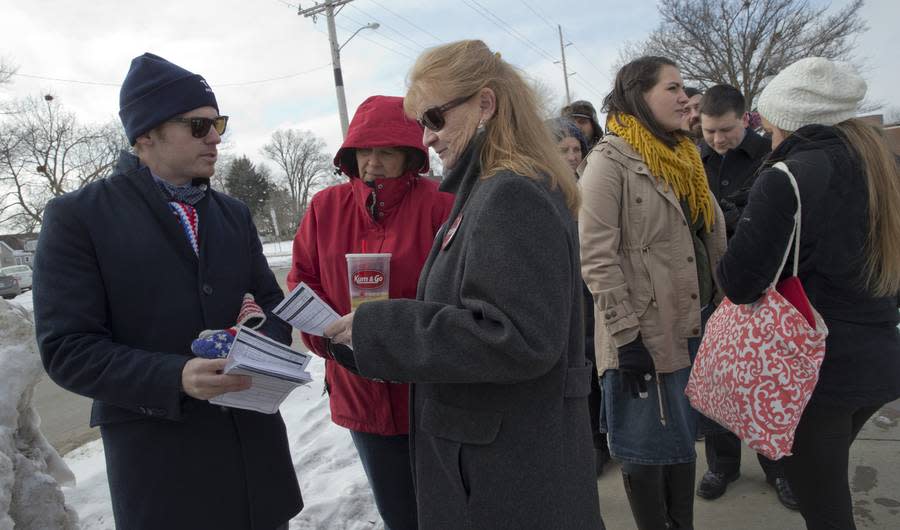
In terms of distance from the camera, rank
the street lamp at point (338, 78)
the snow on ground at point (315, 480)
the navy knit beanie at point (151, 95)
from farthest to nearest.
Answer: the street lamp at point (338, 78) < the snow on ground at point (315, 480) < the navy knit beanie at point (151, 95)

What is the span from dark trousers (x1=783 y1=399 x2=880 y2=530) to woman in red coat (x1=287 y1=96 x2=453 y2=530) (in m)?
1.44

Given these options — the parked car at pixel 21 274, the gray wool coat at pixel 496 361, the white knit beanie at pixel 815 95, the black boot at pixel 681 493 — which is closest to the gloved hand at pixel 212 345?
the gray wool coat at pixel 496 361

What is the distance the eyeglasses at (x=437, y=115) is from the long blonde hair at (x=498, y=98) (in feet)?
0.06

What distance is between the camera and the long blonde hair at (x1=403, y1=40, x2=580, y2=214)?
152 centimetres

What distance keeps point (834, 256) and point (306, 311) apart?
5.74ft

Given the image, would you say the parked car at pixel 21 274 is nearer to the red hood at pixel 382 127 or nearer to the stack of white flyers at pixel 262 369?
the red hood at pixel 382 127

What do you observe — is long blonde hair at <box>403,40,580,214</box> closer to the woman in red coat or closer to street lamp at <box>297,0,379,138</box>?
the woman in red coat

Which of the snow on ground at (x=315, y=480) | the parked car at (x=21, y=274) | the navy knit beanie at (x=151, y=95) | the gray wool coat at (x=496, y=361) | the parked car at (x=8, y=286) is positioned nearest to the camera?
the gray wool coat at (x=496, y=361)

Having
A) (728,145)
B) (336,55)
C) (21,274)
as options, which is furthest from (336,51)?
(21,274)

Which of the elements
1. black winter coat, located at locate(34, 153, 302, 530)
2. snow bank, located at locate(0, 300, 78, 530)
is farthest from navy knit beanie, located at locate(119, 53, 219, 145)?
snow bank, located at locate(0, 300, 78, 530)

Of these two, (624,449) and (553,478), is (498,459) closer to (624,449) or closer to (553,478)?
(553,478)

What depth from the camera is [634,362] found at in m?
2.26

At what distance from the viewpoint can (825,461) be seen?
196 centimetres

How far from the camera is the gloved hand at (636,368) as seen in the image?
227 centimetres
